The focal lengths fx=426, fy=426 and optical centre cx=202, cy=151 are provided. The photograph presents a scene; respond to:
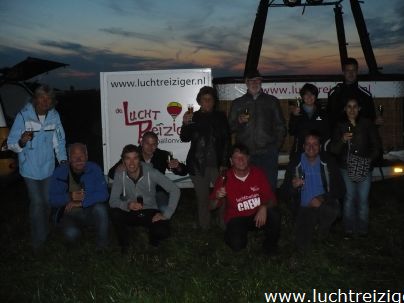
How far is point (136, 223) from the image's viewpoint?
530 centimetres

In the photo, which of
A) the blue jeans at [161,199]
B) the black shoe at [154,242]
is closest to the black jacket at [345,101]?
the blue jeans at [161,199]

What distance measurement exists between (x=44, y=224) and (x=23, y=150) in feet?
3.07

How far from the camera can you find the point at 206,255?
4.97m

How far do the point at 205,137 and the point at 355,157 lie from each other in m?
Answer: 1.94

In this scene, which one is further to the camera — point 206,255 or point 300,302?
point 206,255

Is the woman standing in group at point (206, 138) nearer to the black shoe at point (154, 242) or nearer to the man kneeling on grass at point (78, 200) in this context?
the black shoe at point (154, 242)

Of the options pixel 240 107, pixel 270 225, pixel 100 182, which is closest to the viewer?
pixel 270 225

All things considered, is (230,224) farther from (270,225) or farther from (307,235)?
(307,235)

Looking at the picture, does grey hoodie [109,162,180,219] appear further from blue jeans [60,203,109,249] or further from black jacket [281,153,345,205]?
black jacket [281,153,345,205]

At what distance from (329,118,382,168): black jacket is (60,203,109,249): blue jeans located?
2960 mm

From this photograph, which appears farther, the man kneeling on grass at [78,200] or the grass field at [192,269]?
the man kneeling on grass at [78,200]

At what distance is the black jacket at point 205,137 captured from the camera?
18.8 ft

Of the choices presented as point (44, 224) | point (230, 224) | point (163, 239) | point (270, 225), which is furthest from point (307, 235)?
point (44, 224)

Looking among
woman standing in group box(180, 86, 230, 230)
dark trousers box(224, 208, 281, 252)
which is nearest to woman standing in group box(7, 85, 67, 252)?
woman standing in group box(180, 86, 230, 230)
